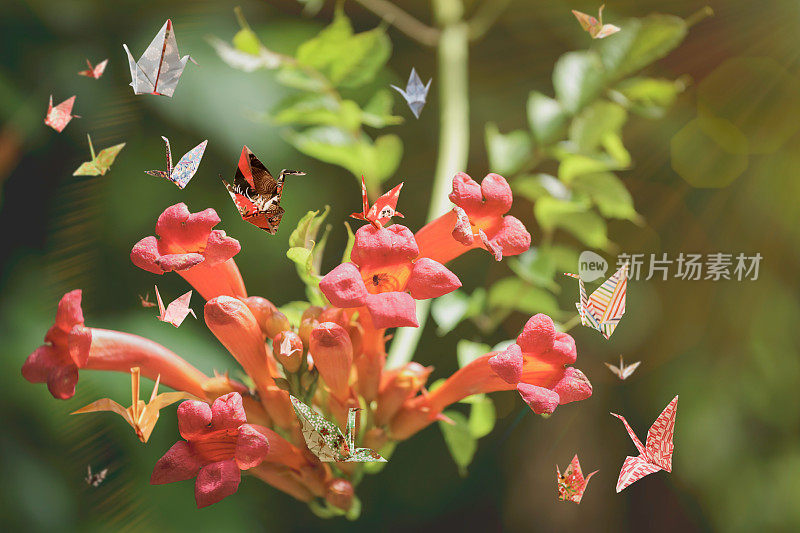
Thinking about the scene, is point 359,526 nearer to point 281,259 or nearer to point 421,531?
point 421,531

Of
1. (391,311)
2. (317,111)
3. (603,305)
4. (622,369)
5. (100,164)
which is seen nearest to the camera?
(391,311)

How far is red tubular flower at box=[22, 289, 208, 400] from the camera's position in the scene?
0.34 m

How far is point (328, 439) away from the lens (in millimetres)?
357

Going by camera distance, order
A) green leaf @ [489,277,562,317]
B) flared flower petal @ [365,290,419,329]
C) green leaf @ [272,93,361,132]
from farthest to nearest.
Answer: green leaf @ [489,277,562,317]
green leaf @ [272,93,361,132]
flared flower petal @ [365,290,419,329]

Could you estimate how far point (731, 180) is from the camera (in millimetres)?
856

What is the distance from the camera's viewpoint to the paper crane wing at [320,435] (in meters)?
0.35

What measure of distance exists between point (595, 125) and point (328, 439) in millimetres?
486

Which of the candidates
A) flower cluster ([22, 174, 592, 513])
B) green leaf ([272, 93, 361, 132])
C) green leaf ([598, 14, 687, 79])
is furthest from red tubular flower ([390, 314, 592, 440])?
green leaf ([598, 14, 687, 79])

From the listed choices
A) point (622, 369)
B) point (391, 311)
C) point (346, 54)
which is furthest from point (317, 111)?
point (622, 369)

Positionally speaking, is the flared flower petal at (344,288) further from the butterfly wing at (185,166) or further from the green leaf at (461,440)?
the green leaf at (461,440)

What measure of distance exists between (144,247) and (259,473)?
7.1 inches

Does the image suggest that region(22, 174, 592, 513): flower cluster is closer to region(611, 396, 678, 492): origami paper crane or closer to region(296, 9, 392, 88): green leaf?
region(611, 396, 678, 492): origami paper crane

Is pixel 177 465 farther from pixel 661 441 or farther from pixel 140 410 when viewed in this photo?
pixel 661 441

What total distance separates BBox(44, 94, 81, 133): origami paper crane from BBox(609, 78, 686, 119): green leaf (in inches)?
23.2
